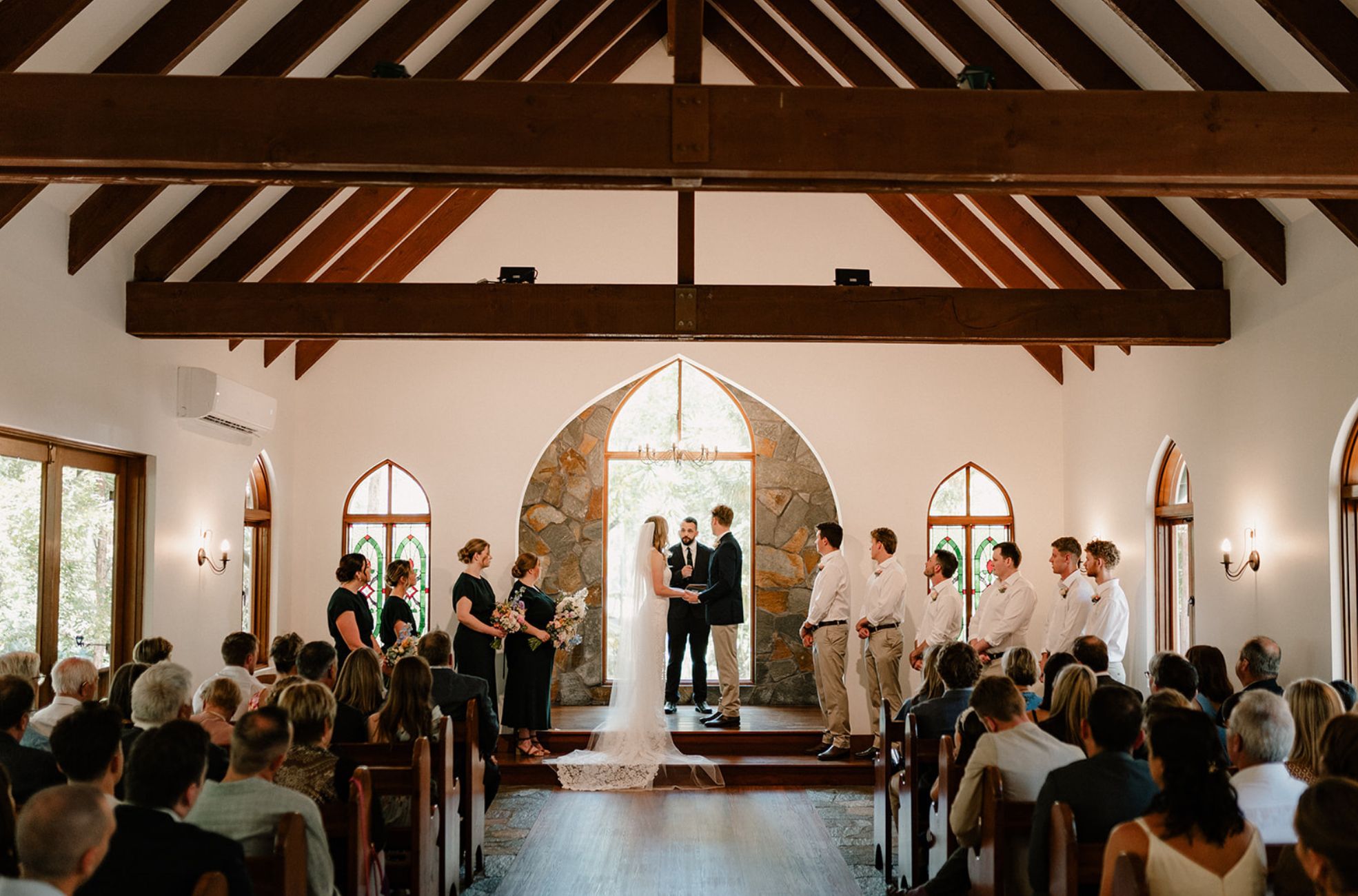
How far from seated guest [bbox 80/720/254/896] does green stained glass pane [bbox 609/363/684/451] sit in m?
8.14

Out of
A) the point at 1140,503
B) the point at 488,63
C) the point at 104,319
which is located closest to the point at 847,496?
the point at 1140,503

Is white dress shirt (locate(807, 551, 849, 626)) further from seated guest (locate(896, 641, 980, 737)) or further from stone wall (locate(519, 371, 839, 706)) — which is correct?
seated guest (locate(896, 641, 980, 737))

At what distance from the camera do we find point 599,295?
23.1 feet

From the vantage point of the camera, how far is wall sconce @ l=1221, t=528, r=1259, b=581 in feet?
22.1

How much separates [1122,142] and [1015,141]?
384mm

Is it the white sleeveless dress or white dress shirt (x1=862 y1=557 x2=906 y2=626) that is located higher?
white dress shirt (x1=862 y1=557 x2=906 y2=626)

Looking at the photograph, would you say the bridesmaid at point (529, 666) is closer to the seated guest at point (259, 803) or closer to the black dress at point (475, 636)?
the black dress at point (475, 636)

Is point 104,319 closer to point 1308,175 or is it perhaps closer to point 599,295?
point 599,295

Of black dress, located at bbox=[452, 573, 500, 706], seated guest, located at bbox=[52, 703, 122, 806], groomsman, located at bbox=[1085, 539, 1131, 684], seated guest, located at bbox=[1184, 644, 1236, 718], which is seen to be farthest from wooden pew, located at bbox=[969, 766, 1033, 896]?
black dress, located at bbox=[452, 573, 500, 706]

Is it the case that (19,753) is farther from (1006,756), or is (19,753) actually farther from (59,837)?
(1006,756)

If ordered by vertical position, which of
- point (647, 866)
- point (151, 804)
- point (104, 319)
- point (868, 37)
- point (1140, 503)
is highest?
point (868, 37)

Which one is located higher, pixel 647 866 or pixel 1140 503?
pixel 1140 503

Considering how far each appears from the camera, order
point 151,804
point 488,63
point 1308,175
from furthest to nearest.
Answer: point 488,63 → point 1308,175 → point 151,804

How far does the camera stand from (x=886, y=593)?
8.41m
